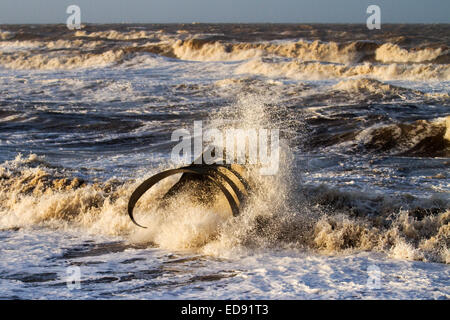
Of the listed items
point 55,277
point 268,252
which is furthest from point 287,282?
point 55,277

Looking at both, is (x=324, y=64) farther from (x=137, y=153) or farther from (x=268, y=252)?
(x=268, y=252)

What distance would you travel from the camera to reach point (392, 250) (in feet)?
18.6

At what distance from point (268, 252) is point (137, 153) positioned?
19.4 feet
